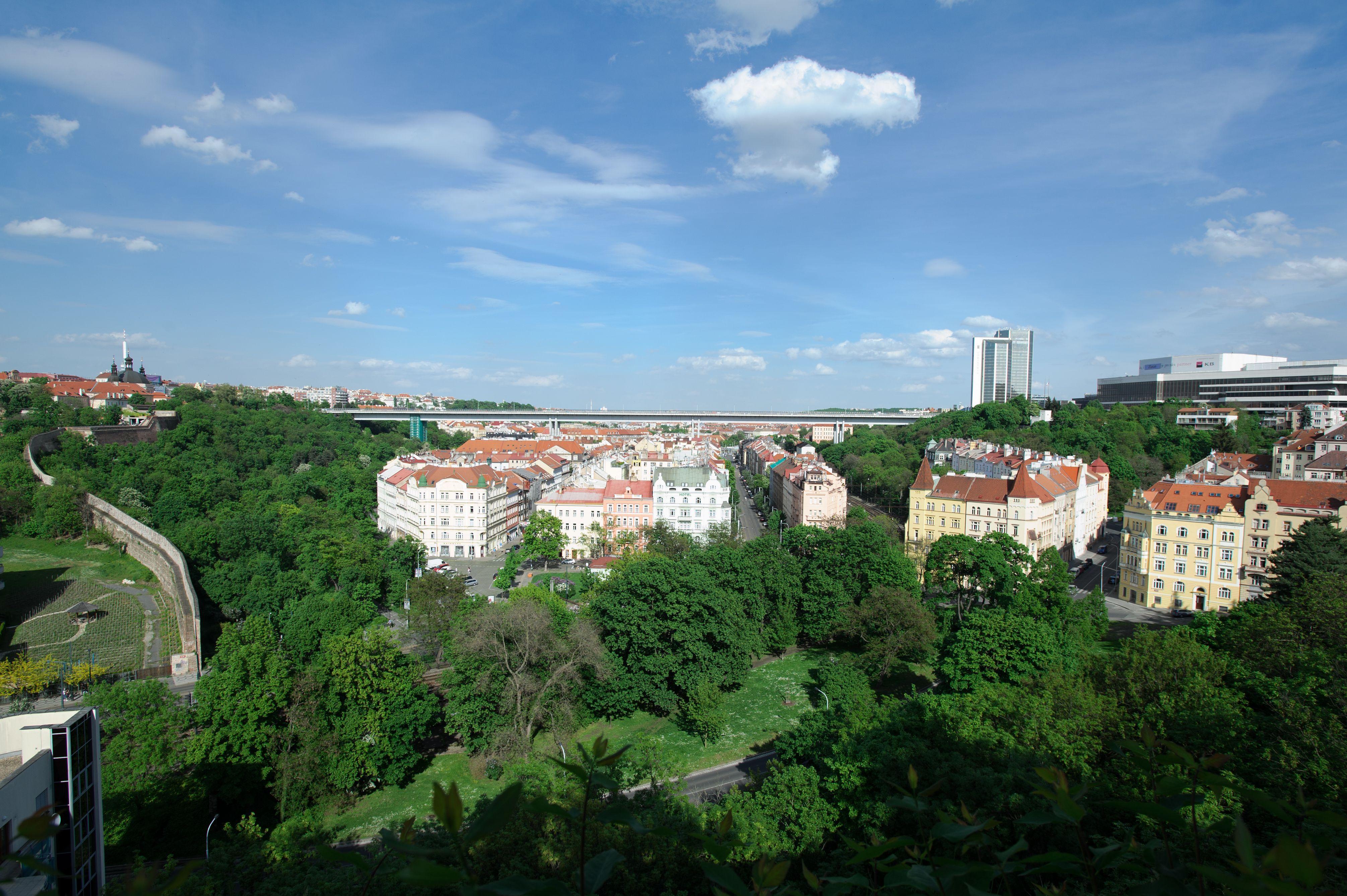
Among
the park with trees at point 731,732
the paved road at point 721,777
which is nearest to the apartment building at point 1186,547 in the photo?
the park with trees at point 731,732

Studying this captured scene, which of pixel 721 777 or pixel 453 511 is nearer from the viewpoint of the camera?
pixel 721 777

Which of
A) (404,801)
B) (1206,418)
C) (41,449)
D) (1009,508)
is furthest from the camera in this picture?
(1206,418)

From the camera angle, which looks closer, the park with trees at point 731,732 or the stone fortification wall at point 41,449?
the park with trees at point 731,732

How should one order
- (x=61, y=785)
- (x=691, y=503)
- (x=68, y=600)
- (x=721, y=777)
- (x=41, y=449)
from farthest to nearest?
1. (x=691, y=503)
2. (x=41, y=449)
3. (x=68, y=600)
4. (x=721, y=777)
5. (x=61, y=785)

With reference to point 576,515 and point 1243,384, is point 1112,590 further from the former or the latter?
point 1243,384

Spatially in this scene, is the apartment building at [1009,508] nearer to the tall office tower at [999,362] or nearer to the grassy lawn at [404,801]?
Result: the grassy lawn at [404,801]

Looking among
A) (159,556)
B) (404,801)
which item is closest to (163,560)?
(159,556)

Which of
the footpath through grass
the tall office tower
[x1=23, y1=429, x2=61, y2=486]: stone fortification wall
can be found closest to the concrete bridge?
the tall office tower
